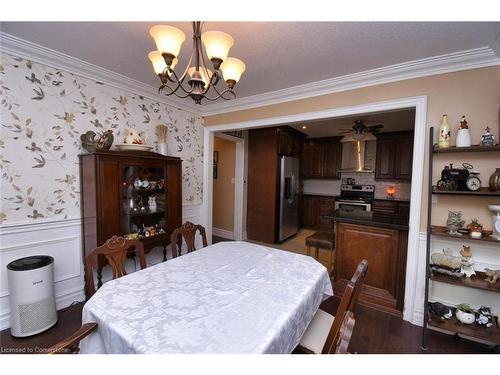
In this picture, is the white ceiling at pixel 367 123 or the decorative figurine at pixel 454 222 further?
the white ceiling at pixel 367 123

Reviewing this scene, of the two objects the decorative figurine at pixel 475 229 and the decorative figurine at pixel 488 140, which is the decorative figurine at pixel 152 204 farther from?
the decorative figurine at pixel 488 140

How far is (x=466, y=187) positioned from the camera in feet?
5.46

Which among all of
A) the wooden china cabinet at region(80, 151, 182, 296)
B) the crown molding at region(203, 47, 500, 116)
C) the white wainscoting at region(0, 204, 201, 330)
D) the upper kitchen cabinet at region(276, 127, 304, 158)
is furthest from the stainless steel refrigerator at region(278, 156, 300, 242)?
the white wainscoting at region(0, 204, 201, 330)

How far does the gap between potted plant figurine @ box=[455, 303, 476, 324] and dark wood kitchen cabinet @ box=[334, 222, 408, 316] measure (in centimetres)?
43

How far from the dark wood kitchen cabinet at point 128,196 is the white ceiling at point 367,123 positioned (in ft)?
7.27

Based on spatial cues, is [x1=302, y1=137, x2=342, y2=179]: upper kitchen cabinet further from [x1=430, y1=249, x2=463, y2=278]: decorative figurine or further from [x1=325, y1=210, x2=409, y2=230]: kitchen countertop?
[x1=430, y1=249, x2=463, y2=278]: decorative figurine

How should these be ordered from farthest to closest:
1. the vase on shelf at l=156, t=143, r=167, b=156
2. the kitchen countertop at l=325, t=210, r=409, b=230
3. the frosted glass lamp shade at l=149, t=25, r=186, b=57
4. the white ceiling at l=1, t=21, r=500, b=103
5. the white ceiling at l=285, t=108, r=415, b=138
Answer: the white ceiling at l=285, t=108, r=415, b=138
the vase on shelf at l=156, t=143, r=167, b=156
the kitchen countertop at l=325, t=210, r=409, b=230
the white ceiling at l=1, t=21, r=500, b=103
the frosted glass lamp shade at l=149, t=25, r=186, b=57

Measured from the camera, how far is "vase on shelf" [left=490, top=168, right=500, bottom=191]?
155 centimetres

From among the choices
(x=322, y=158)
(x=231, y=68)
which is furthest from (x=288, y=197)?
(x=231, y=68)

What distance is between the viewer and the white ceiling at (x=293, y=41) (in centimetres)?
147

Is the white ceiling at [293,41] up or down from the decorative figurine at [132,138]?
up

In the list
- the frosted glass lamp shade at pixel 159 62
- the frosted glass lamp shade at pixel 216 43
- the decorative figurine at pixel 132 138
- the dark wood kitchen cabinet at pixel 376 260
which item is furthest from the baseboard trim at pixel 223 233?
the frosted glass lamp shade at pixel 216 43
